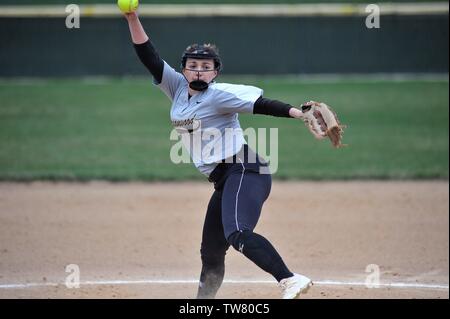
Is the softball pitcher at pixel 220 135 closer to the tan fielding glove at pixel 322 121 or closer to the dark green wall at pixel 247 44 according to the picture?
the tan fielding glove at pixel 322 121

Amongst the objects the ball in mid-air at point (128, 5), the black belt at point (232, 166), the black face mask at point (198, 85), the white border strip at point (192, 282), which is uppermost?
the ball in mid-air at point (128, 5)

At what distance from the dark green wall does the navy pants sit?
1136cm

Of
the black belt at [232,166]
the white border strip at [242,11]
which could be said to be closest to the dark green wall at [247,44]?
the white border strip at [242,11]

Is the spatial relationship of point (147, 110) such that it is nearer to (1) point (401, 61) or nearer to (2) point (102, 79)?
(2) point (102, 79)

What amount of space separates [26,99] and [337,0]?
287 inches

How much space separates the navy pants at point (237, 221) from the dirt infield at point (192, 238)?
2.47 ft

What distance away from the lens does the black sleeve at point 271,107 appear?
4.51m

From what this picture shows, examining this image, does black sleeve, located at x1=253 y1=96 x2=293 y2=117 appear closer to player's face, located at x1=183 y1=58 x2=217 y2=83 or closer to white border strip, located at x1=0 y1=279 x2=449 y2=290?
player's face, located at x1=183 y1=58 x2=217 y2=83

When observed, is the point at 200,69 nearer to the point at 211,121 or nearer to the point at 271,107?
the point at 211,121

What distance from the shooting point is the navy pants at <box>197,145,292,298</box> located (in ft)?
14.6

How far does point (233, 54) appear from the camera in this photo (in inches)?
657

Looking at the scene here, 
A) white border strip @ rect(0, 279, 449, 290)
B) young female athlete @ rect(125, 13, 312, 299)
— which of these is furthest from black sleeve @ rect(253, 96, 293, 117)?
white border strip @ rect(0, 279, 449, 290)

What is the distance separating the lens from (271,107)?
4.57 m

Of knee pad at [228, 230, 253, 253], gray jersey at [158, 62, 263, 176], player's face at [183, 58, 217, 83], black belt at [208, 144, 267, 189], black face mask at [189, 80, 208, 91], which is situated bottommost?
knee pad at [228, 230, 253, 253]
